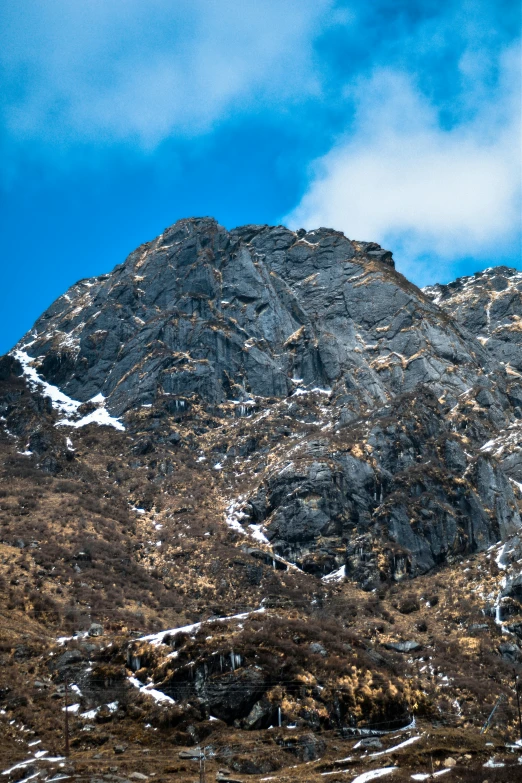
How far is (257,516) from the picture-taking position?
392 ft

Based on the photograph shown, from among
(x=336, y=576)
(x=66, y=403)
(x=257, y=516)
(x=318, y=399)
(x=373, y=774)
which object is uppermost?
(x=66, y=403)

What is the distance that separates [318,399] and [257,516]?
46222 millimetres

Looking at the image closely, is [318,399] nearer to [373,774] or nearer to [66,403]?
[66,403]

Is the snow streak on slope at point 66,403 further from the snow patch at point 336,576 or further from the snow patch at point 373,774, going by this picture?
the snow patch at point 373,774

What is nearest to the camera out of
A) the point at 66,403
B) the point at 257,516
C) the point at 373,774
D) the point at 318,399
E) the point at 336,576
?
the point at 373,774

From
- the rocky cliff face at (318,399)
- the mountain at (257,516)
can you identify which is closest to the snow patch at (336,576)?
the mountain at (257,516)

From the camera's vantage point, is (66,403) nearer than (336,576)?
No

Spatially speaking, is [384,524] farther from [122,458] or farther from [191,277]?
[191,277]

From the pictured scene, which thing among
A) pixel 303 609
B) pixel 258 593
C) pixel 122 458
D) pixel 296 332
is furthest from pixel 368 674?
pixel 296 332

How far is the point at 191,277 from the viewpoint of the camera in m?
192

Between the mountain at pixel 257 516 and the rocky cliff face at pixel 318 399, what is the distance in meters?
0.51

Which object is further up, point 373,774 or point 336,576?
point 336,576

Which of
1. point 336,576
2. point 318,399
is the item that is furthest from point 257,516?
point 318,399

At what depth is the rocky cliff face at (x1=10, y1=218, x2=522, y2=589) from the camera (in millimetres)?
Result: 114062
